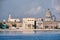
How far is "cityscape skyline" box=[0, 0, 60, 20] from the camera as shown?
13.8 feet

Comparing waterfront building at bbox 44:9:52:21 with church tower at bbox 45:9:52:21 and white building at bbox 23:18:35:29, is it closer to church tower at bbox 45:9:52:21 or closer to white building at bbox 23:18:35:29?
church tower at bbox 45:9:52:21

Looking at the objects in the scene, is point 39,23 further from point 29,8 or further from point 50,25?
point 29,8

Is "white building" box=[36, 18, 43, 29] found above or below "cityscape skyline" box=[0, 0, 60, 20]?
below

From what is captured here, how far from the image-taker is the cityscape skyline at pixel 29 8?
4.20m

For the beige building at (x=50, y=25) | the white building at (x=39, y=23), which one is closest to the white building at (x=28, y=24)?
the white building at (x=39, y=23)

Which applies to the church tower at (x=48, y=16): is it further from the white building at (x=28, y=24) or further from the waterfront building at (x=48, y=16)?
the white building at (x=28, y=24)

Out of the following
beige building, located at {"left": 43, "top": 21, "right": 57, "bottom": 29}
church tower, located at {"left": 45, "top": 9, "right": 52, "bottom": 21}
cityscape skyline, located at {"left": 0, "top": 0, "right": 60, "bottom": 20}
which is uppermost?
cityscape skyline, located at {"left": 0, "top": 0, "right": 60, "bottom": 20}

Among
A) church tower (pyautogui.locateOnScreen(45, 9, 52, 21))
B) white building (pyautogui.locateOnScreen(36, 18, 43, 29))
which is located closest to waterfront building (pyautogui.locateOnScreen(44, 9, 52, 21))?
church tower (pyautogui.locateOnScreen(45, 9, 52, 21))

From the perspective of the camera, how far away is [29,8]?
4223 mm

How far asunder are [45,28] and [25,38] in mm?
514

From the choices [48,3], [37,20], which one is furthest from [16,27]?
[48,3]

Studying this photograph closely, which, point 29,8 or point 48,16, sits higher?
point 29,8

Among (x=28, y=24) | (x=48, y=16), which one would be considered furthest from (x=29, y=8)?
(x=48, y=16)

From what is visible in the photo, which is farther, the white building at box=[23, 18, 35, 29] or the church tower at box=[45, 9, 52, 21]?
the white building at box=[23, 18, 35, 29]
